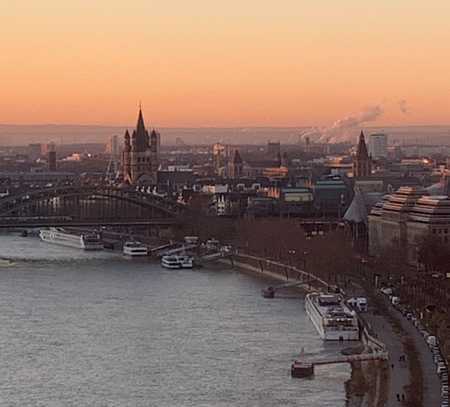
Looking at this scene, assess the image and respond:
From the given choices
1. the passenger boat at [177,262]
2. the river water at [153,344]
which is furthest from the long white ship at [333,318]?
the passenger boat at [177,262]

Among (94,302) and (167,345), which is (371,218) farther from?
(167,345)

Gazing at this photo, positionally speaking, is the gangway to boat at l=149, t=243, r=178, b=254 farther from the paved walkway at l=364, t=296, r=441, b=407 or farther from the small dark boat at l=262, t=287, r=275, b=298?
the paved walkway at l=364, t=296, r=441, b=407

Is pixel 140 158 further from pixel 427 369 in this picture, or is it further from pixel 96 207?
pixel 427 369

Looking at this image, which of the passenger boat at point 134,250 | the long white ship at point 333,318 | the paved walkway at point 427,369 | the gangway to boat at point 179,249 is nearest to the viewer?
the paved walkway at point 427,369

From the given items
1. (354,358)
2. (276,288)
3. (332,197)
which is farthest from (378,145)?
(354,358)

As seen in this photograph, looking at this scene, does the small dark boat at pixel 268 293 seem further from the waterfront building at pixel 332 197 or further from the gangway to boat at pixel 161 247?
the waterfront building at pixel 332 197

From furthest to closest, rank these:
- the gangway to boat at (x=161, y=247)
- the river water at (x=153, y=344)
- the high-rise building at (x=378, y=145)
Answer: the high-rise building at (x=378, y=145) < the gangway to boat at (x=161, y=247) < the river water at (x=153, y=344)

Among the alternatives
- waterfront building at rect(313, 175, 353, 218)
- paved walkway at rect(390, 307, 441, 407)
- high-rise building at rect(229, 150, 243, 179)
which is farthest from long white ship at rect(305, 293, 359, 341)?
high-rise building at rect(229, 150, 243, 179)
